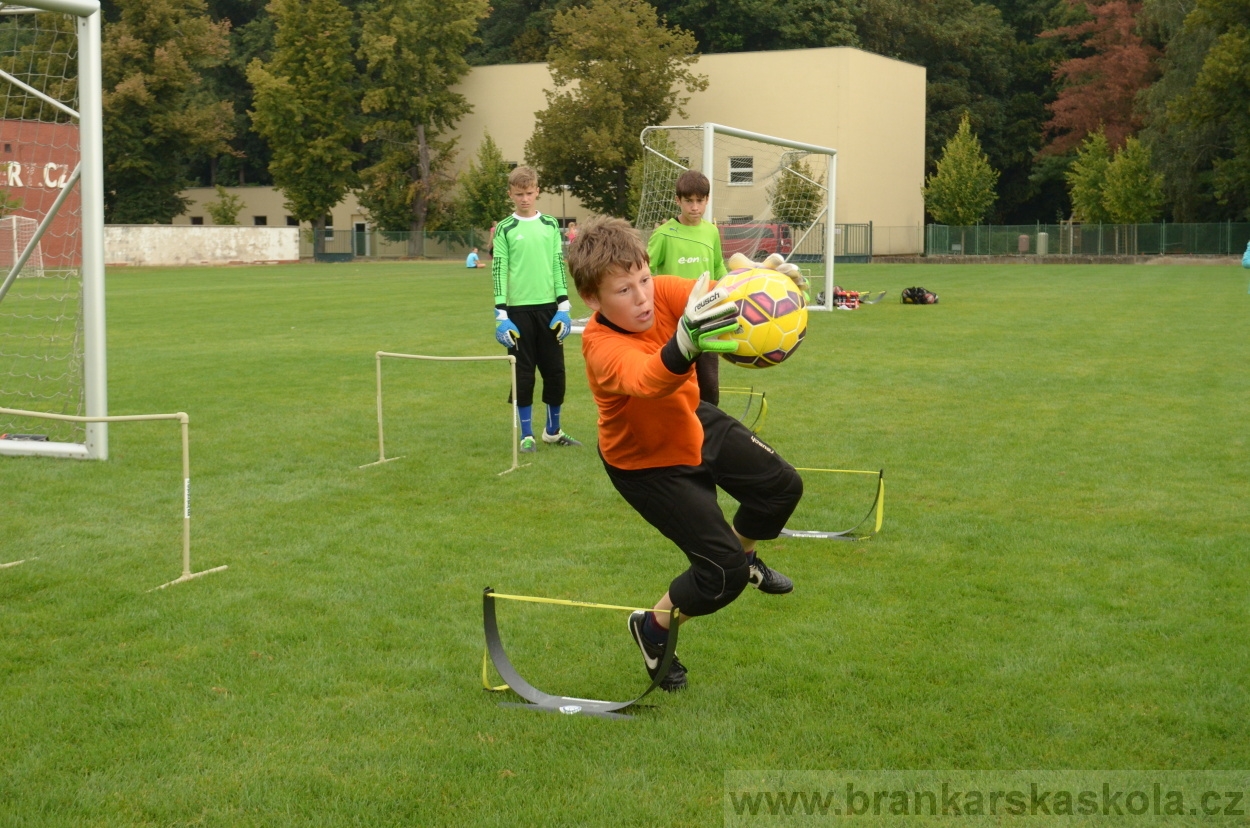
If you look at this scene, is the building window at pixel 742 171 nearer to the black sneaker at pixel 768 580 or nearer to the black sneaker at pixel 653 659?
the black sneaker at pixel 768 580

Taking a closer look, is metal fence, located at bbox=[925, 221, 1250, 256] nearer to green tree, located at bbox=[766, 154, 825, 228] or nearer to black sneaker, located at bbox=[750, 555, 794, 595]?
green tree, located at bbox=[766, 154, 825, 228]

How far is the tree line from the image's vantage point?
2216 inches

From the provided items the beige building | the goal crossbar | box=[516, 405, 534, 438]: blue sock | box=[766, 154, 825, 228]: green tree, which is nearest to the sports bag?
box=[766, 154, 825, 228]: green tree

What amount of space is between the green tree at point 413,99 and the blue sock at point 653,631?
6053 centimetres

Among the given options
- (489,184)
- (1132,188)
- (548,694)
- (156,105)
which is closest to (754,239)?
(548,694)

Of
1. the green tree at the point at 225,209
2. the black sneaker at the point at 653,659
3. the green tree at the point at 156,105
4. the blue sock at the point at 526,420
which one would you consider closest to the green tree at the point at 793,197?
the blue sock at the point at 526,420

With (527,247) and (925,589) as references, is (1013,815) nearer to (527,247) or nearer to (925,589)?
(925,589)

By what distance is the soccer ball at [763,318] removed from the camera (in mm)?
4191

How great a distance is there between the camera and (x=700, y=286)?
4102 mm

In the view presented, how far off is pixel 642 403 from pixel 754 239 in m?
23.6

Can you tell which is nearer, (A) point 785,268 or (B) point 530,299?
(A) point 785,268

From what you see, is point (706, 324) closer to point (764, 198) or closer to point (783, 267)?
point (783, 267)

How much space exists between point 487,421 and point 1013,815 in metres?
8.23

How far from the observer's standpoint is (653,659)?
16.1 feet
